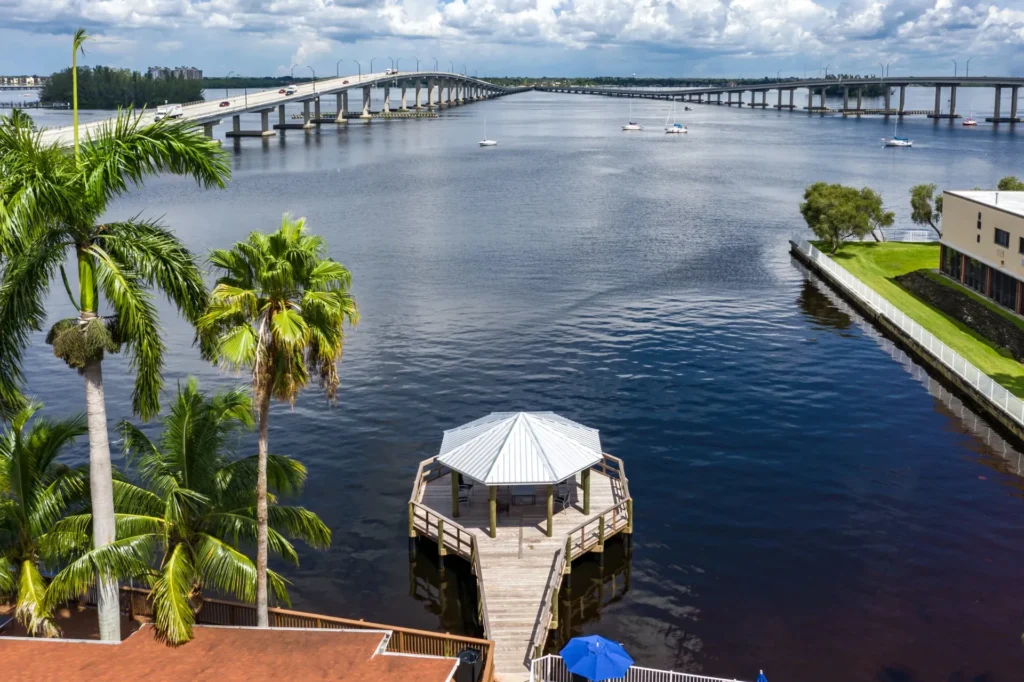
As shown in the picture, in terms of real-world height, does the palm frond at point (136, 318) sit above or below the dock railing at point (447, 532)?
above

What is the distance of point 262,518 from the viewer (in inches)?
1008

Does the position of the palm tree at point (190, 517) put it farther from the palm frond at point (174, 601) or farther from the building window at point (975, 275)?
the building window at point (975, 275)

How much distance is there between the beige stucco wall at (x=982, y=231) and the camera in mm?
65300

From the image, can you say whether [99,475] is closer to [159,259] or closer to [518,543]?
[159,259]

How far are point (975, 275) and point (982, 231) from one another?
3.34m

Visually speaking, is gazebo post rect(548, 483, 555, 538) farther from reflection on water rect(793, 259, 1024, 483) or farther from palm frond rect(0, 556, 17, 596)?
reflection on water rect(793, 259, 1024, 483)

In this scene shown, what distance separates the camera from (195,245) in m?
100

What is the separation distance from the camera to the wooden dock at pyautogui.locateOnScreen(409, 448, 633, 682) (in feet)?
103

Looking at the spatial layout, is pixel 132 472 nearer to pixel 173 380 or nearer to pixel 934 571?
pixel 173 380

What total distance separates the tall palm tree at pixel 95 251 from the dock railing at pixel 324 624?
19.4ft

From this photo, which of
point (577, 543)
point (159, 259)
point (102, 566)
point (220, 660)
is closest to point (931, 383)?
point (577, 543)

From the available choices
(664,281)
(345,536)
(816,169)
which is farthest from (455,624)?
(816,169)

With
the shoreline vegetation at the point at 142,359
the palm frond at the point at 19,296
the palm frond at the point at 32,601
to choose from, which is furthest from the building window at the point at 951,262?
the palm frond at the point at 19,296

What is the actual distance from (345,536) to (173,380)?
81.0ft
